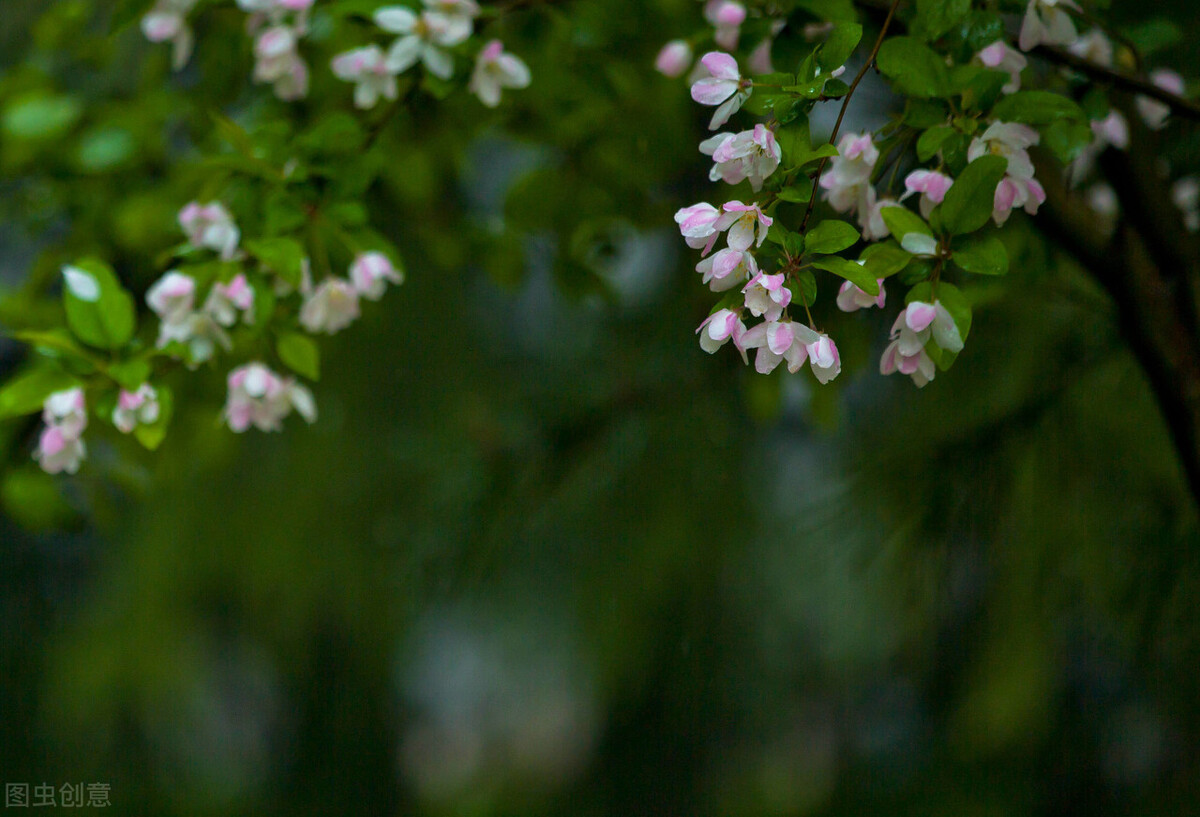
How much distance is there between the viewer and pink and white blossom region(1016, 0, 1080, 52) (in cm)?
39

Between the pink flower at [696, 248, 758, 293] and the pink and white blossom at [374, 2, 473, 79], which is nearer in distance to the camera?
the pink flower at [696, 248, 758, 293]

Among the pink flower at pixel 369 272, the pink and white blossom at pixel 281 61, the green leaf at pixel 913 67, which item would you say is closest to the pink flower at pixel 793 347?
the green leaf at pixel 913 67

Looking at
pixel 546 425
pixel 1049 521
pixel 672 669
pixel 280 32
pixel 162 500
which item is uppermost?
pixel 280 32

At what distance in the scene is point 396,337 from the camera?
4.82 feet

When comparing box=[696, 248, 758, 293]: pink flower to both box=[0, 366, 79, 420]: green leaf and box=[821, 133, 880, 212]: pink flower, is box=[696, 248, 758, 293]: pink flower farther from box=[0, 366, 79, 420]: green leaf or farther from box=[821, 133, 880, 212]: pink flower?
box=[0, 366, 79, 420]: green leaf

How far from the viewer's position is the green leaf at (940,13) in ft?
1.18

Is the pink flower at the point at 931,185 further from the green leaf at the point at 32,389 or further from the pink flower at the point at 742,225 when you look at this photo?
the green leaf at the point at 32,389

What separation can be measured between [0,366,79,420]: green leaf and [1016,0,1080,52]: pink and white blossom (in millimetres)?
437

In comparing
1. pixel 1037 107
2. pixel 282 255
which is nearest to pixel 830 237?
pixel 1037 107

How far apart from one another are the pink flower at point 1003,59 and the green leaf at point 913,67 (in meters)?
0.04

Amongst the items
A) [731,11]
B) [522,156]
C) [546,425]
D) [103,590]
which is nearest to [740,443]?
[546,425]

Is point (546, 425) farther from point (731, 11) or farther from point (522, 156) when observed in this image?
point (522, 156)

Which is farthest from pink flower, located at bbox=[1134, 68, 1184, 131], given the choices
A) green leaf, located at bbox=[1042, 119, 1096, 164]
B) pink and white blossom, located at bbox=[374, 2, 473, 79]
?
pink and white blossom, located at bbox=[374, 2, 473, 79]

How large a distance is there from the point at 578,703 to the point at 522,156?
0.94 metres
